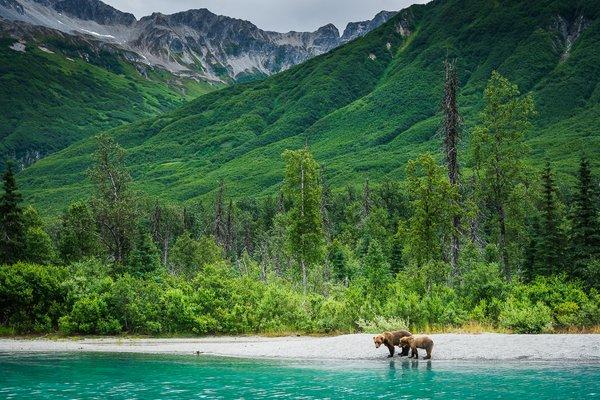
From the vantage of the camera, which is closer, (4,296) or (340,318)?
(340,318)

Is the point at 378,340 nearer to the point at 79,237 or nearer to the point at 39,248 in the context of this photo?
the point at 39,248

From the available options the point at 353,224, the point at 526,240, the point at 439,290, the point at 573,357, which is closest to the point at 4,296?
the point at 439,290

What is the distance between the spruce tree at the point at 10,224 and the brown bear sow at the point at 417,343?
133 feet

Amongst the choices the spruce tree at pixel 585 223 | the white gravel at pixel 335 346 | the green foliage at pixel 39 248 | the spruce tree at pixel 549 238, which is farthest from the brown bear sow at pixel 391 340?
the green foliage at pixel 39 248

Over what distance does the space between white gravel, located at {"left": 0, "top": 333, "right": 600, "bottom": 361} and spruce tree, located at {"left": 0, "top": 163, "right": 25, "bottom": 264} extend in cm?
1421

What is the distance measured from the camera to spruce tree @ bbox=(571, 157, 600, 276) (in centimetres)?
4125

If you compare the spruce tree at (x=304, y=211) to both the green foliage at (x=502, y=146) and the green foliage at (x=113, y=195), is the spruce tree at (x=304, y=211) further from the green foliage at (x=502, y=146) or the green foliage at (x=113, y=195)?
the green foliage at (x=113, y=195)

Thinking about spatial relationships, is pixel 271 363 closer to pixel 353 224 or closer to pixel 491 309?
pixel 491 309

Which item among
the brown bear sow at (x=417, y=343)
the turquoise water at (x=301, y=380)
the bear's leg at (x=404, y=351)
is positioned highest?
the brown bear sow at (x=417, y=343)

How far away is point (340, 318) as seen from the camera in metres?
38.6

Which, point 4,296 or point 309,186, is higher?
point 309,186

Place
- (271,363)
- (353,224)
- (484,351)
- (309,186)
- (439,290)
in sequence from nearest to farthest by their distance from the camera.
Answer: (484,351) < (271,363) < (439,290) < (309,186) < (353,224)

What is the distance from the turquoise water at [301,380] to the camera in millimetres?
21984

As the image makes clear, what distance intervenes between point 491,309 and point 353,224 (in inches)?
4158
